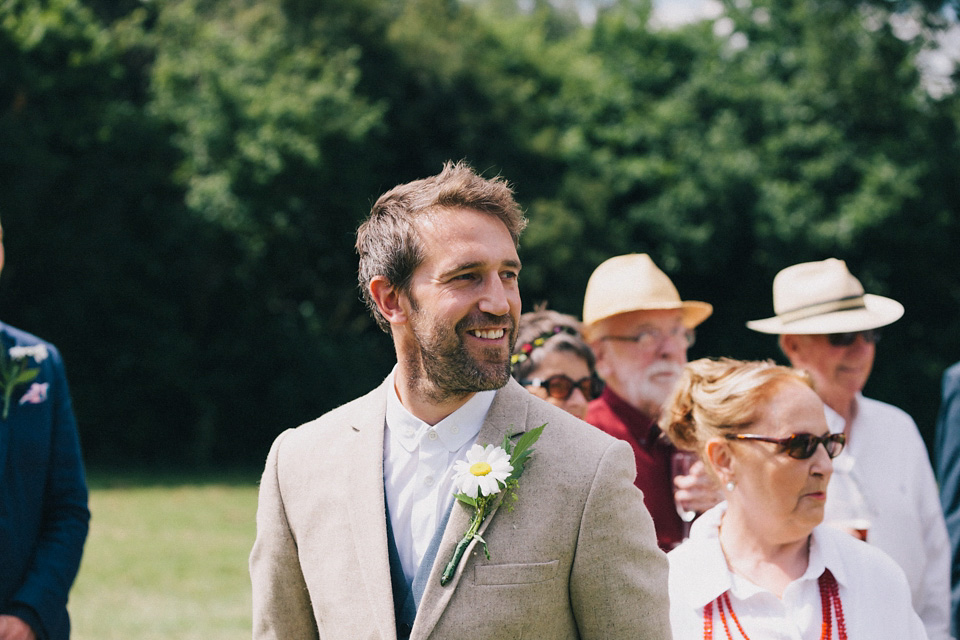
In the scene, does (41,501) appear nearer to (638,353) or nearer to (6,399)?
(6,399)

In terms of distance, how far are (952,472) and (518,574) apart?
297cm

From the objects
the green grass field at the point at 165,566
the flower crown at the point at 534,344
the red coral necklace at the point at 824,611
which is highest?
the flower crown at the point at 534,344

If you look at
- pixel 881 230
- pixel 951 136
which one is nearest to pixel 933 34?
pixel 951 136

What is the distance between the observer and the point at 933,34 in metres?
19.9

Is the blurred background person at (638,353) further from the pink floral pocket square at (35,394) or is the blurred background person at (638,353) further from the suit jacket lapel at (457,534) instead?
the pink floral pocket square at (35,394)

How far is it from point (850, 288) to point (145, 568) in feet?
26.9

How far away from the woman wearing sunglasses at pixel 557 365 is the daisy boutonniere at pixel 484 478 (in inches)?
76.5

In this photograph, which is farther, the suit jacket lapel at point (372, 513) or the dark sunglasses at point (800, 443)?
the dark sunglasses at point (800, 443)

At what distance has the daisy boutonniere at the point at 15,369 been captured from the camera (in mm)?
3508

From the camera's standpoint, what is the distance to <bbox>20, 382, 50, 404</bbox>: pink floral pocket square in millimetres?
3547

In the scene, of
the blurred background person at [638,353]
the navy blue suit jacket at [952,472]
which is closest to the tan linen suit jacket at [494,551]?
the blurred background person at [638,353]

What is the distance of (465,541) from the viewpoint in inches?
90.4

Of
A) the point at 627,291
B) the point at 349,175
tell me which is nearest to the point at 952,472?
the point at 627,291

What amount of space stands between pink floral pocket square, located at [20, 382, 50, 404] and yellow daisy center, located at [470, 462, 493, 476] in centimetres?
203
